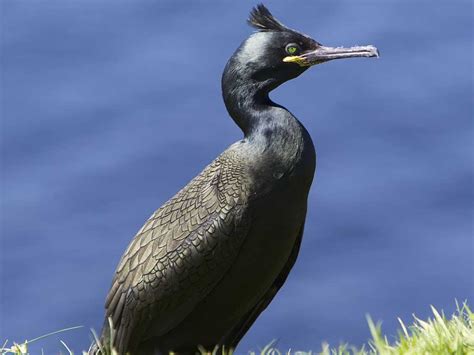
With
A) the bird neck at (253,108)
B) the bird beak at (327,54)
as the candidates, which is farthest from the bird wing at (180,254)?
the bird beak at (327,54)

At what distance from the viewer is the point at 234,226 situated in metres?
4.84

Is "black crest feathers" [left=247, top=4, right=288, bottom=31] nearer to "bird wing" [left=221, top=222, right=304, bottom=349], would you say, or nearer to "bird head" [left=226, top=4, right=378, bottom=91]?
"bird head" [left=226, top=4, right=378, bottom=91]

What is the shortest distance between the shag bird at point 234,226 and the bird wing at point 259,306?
0.8 inches

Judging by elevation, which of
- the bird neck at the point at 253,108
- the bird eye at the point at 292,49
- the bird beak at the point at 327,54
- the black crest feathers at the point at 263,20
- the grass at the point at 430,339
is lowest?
the grass at the point at 430,339

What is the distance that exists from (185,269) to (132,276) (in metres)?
0.31

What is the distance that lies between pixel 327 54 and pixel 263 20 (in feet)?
1.14

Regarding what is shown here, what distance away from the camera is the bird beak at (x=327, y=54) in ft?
16.5

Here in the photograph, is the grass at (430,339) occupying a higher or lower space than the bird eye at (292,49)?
lower

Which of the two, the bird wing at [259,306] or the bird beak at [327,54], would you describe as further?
the bird wing at [259,306]

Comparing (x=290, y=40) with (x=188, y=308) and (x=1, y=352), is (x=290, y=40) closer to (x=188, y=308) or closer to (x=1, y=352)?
(x=188, y=308)

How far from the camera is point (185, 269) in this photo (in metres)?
4.94

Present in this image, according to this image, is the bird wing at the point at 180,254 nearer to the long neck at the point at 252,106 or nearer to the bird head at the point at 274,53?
the long neck at the point at 252,106

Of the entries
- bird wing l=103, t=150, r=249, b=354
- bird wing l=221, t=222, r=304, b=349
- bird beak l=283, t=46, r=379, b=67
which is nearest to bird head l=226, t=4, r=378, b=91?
bird beak l=283, t=46, r=379, b=67

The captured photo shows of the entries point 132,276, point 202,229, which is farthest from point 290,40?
point 132,276
